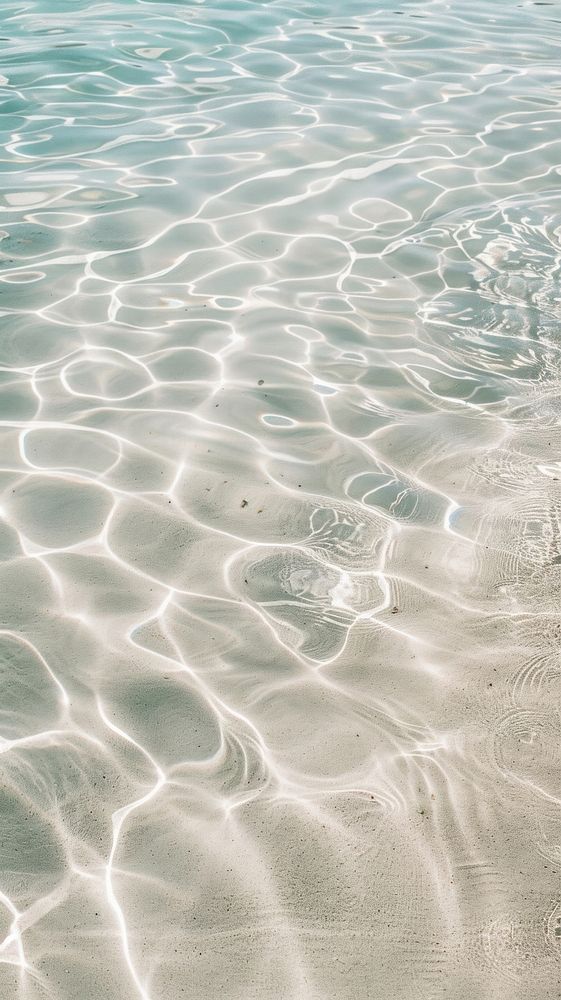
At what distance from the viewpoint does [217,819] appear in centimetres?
176

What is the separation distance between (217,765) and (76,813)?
29 cm

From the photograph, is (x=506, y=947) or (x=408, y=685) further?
(x=408, y=685)

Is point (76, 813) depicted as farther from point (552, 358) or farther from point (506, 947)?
point (552, 358)

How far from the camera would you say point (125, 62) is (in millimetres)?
6004

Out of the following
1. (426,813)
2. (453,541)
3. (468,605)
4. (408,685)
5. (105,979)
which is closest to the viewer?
(105,979)

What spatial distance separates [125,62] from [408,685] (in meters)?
5.30

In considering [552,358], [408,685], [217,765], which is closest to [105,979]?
[217,765]

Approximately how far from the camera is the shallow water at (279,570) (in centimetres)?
160

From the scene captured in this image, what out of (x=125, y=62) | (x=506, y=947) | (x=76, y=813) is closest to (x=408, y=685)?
(x=506, y=947)

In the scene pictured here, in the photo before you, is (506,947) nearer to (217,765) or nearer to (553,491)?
(217,765)

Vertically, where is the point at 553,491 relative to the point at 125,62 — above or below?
below

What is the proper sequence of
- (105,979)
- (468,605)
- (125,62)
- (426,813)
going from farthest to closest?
(125,62), (468,605), (426,813), (105,979)

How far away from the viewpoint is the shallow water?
160 centimetres

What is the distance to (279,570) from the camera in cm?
231
